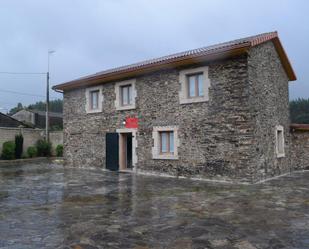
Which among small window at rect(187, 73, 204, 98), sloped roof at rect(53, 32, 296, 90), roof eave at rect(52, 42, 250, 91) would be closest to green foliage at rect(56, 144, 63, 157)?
sloped roof at rect(53, 32, 296, 90)

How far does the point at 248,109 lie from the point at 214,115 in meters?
1.18

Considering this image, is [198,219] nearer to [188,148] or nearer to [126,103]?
[188,148]

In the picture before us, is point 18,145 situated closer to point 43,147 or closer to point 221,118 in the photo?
point 43,147

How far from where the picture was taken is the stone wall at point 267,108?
10089mm

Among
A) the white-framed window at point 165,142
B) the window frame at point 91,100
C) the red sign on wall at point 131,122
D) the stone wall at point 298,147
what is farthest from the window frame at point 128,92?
the stone wall at point 298,147

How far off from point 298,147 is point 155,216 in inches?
407

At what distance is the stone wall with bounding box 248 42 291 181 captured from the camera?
1009 centimetres

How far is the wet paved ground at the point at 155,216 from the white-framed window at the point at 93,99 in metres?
5.69

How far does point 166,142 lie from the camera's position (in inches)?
470

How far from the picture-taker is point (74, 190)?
8727 mm

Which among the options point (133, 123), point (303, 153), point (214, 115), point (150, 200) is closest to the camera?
point (150, 200)

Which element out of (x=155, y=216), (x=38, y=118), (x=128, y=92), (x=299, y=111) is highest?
(x=299, y=111)

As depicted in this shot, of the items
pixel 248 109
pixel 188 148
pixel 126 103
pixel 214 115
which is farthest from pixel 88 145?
pixel 248 109

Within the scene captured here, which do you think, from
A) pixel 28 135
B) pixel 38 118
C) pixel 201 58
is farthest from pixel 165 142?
pixel 38 118
